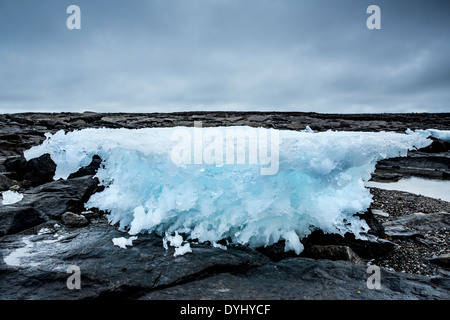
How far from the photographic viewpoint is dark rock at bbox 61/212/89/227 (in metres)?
4.12

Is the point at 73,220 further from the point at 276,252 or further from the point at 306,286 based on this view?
the point at 306,286

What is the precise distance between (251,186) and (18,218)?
11.4ft

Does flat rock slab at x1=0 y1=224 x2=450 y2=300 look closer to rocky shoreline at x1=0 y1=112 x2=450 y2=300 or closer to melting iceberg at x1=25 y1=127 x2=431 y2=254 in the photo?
rocky shoreline at x1=0 y1=112 x2=450 y2=300

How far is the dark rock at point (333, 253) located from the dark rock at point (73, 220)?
3.45 meters

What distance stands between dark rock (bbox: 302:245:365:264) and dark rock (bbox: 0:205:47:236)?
4073 millimetres

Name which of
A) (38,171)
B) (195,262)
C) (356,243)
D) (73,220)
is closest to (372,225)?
(356,243)

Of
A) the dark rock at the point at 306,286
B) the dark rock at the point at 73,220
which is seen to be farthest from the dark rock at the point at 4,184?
the dark rock at the point at 306,286

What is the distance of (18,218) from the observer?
3.85 meters

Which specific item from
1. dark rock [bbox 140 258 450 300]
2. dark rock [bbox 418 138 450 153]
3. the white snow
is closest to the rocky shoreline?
dark rock [bbox 140 258 450 300]

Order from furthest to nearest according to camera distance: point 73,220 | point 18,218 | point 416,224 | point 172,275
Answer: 1. point 416,224
2. point 73,220
3. point 18,218
4. point 172,275

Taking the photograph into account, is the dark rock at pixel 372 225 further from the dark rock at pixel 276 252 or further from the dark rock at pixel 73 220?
the dark rock at pixel 73 220
